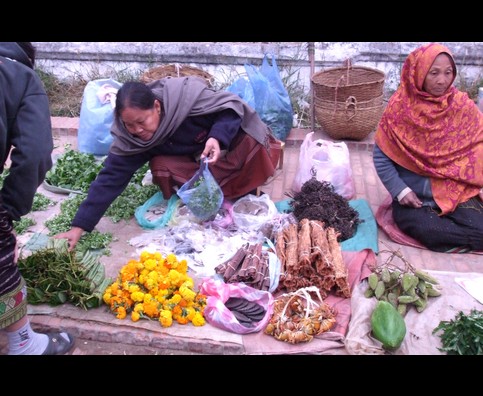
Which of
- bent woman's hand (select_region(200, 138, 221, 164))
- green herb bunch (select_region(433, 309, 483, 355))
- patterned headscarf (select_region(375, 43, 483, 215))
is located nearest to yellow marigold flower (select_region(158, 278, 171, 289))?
bent woman's hand (select_region(200, 138, 221, 164))

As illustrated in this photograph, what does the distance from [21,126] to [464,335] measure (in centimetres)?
245

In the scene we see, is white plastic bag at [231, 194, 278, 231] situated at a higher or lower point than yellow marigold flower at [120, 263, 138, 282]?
lower

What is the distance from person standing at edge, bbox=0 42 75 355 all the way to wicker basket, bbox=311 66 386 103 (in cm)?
340

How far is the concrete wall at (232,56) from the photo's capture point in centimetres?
633

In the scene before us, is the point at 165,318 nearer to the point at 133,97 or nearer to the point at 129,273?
the point at 129,273

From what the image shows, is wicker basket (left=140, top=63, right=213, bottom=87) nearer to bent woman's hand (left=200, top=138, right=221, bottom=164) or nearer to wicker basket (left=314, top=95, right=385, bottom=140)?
wicker basket (left=314, top=95, right=385, bottom=140)

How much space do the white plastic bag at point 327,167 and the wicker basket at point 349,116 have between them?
0.87m

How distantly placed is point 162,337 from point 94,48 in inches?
203

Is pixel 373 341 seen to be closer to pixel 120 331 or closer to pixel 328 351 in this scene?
pixel 328 351

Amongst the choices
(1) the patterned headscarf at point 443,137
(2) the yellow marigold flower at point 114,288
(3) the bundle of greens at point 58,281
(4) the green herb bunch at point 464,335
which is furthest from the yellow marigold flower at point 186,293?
(1) the patterned headscarf at point 443,137

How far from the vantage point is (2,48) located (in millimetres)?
2285

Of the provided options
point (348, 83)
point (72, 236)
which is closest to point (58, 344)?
point (72, 236)

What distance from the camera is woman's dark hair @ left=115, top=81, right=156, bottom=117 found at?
3.21 meters

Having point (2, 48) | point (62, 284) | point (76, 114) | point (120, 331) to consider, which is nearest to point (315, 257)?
point (120, 331)
